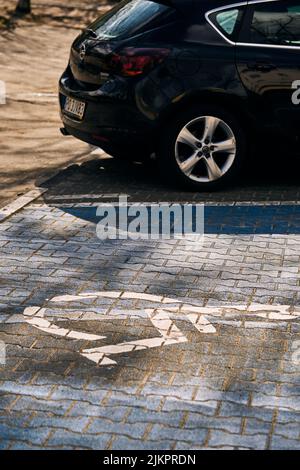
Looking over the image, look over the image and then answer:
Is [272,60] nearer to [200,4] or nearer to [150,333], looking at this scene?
[200,4]

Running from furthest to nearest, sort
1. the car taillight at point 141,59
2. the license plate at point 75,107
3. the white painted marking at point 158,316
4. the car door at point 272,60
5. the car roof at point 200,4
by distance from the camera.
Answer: the license plate at point 75,107 < the car roof at point 200,4 < the car door at point 272,60 < the car taillight at point 141,59 < the white painted marking at point 158,316

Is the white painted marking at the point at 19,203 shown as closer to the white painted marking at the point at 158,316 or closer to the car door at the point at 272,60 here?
the car door at the point at 272,60

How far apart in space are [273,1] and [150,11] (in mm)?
1093

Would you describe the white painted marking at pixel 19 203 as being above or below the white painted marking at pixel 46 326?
below

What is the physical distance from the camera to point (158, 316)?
6379 millimetres

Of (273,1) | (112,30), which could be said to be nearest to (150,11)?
(112,30)

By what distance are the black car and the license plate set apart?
0.06 m

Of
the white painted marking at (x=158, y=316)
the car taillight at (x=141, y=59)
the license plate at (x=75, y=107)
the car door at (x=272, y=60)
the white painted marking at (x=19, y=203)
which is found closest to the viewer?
the white painted marking at (x=158, y=316)

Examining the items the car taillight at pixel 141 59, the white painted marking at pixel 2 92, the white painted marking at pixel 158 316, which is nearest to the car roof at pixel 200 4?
the car taillight at pixel 141 59

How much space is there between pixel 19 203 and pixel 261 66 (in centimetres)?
240

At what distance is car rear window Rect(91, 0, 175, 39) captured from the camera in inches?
367

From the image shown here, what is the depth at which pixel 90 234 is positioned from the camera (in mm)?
8195

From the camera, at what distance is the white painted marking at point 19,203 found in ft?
28.6
